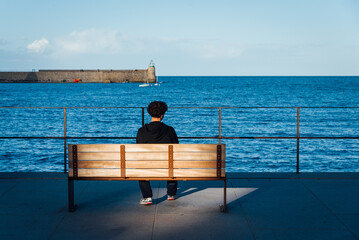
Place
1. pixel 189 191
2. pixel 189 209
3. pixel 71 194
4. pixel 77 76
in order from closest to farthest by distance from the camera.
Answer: pixel 71 194, pixel 189 209, pixel 189 191, pixel 77 76

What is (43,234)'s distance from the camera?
375 cm

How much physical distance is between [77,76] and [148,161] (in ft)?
444

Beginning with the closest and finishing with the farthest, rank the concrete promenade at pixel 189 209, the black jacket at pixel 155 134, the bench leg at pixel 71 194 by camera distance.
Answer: the concrete promenade at pixel 189 209 < the bench leg at pixel 71 194 < the black jacket at pixel 155 134

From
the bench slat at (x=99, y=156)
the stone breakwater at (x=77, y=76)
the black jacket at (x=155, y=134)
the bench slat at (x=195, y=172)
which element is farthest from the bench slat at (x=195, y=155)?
the stone breakwater at (x=77, y=76)

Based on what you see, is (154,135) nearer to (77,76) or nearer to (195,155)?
(195,155)

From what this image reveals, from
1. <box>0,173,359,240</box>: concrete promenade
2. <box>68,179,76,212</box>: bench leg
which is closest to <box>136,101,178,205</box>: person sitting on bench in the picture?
<box>0,173,359,240</box>: concrete promenade

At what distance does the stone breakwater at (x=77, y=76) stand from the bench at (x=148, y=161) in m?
127

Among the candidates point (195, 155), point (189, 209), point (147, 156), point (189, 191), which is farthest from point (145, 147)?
point (189, 191)

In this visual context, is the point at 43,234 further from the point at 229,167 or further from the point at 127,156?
the point at 229,167

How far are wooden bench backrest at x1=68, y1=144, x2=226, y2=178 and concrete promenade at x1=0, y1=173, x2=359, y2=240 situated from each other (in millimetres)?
478

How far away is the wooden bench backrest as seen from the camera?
4199 millimetres

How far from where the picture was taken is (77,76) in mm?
134250

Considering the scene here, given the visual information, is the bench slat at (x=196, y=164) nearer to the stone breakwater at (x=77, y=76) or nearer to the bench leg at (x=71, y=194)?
the bench leg at (x=71, y=194)

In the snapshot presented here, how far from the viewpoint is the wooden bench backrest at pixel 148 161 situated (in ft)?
13.8
